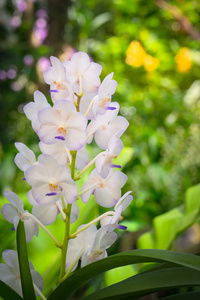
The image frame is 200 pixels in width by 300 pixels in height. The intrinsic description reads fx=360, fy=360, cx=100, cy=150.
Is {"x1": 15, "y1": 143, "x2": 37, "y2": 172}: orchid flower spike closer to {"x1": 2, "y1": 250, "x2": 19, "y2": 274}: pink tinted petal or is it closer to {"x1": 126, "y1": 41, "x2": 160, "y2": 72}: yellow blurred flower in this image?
{"x1": 2, "y1": 250, "x2": 19, "y2": 274}: pink tinted petal

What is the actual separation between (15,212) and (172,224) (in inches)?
16.1

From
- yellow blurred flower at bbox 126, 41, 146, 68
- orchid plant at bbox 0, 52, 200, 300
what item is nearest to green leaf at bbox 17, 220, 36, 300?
orchid plant at bbox 0, 52, 200, 300

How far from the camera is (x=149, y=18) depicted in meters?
3.02

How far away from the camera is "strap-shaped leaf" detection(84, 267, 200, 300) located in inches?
15.7

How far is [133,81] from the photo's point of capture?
278cm

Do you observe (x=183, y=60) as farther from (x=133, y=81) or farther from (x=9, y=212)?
(x=9, y=212)

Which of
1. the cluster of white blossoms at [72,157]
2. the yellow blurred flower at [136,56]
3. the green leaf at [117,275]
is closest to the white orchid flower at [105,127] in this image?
the cluster of white blossoms at [72,157]

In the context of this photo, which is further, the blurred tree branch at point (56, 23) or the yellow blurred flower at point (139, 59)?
the yellow blurred flower at point (139, 59)

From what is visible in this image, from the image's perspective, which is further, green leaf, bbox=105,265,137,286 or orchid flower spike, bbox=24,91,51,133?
green leaf, bbox=105,265,137,286

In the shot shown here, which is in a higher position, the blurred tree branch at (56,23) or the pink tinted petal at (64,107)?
the pink tinted petal at (64,107)

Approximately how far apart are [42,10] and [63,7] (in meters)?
0.69

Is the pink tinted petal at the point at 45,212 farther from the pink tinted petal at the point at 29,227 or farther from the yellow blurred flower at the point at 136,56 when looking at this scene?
the yellow blurred flower at the point at 136,56

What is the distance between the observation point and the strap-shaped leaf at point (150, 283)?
40cm

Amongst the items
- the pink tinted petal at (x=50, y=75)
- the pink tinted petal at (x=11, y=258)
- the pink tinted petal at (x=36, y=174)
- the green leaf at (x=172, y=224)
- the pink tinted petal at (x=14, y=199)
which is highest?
the pink tinted petal at (x=50, y=75)
